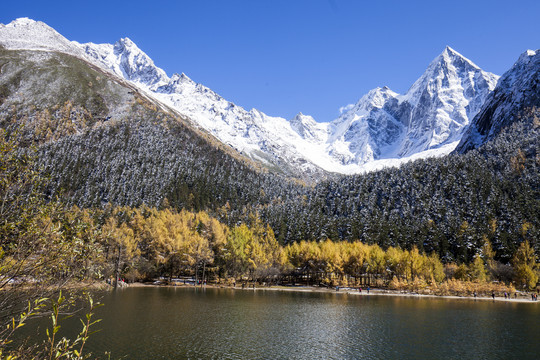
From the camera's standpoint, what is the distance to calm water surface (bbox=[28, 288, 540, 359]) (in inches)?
1400

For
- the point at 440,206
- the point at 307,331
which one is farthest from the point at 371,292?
the point at 440,206

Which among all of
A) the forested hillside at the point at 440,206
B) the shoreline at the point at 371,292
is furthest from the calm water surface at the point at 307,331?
the forested hillside at the point at 440,206

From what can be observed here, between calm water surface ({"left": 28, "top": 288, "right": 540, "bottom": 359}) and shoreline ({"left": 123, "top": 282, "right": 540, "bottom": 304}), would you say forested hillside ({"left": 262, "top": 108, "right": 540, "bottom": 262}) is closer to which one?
shoreline ({"left": 123, "top": 282, "right": 540, "bottom": 304})

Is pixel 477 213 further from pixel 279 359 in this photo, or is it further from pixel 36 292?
pixel 36 292

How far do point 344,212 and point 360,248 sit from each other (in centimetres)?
5711

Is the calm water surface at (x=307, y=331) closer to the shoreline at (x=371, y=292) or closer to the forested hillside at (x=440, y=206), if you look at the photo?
the shoreline at (x=371, y=292)

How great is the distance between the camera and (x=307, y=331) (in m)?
45.8

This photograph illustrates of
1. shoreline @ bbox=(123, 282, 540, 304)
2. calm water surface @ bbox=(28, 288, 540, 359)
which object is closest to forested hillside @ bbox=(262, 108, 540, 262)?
shoreline @ bbox=(123, 282, 540, 304)

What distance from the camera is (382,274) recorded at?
106 meters

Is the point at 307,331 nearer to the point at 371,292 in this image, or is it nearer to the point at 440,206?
the point at 371,292

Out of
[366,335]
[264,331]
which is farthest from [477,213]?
[264,331]

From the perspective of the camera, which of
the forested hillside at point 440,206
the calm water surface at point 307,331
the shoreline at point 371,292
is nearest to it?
the calm water surface at point 307,331

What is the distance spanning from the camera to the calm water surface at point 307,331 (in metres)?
35.6

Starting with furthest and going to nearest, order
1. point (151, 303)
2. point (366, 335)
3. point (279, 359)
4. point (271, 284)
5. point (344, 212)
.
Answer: point (344, 212), point (271, 284), point (151, 303), point (366, 335), point (279, 359)
